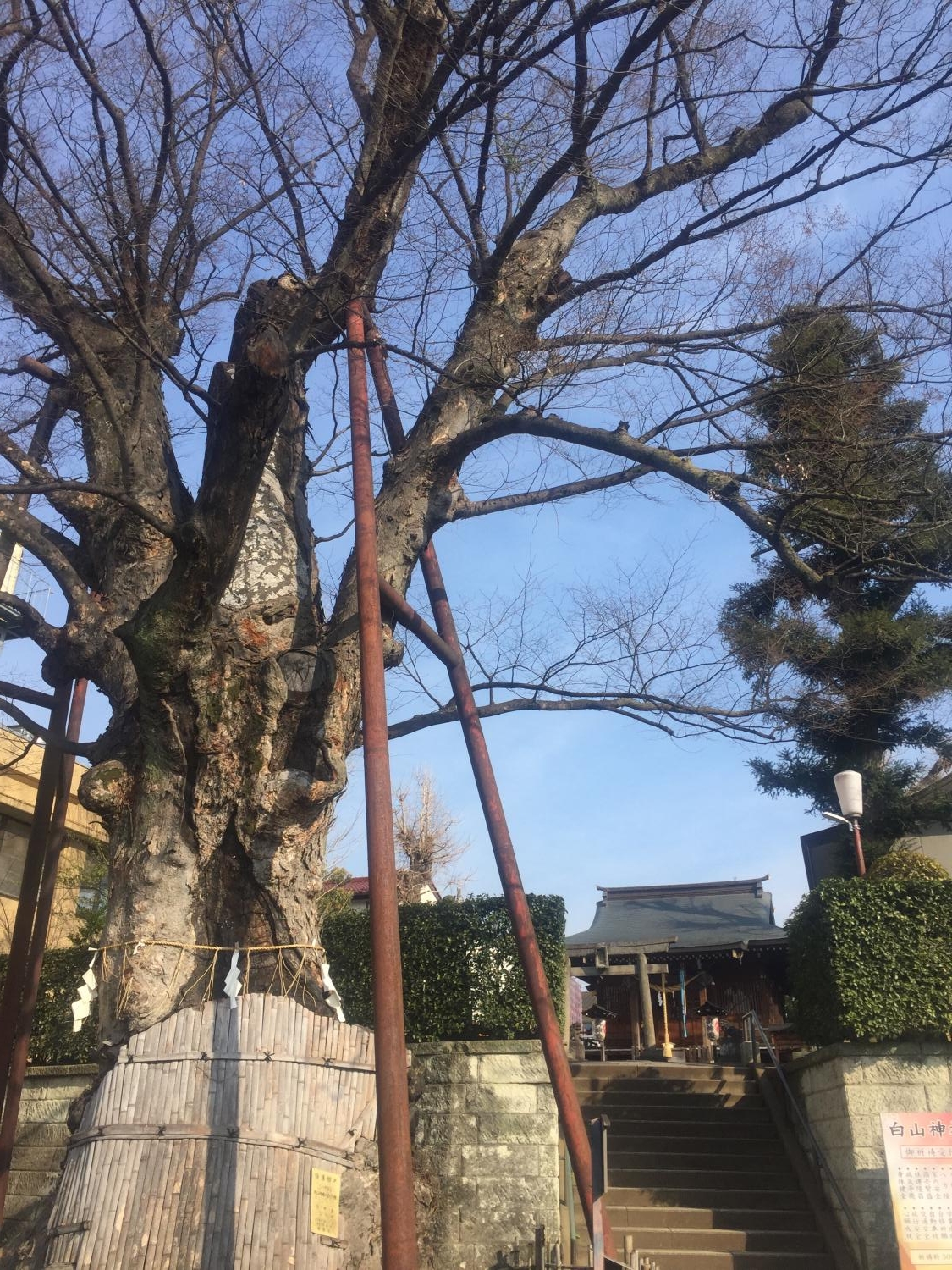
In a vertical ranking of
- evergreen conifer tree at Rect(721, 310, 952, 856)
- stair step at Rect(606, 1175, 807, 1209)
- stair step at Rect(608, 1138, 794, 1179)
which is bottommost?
stair step at Rect(606, 1175, 807, 1209)

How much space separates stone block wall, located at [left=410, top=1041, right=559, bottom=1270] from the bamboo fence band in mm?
1720

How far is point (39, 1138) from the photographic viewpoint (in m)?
7.61

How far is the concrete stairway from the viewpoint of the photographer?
692 cm

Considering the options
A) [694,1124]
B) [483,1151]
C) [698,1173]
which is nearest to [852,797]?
[698,1173]

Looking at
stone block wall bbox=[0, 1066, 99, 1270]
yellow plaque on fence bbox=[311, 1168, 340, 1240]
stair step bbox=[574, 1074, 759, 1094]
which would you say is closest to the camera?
yellow plaque on fence bbox=[311, 1168, 340, 1240]

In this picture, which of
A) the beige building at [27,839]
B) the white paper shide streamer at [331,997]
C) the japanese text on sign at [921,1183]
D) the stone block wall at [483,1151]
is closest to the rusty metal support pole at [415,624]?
the white paper shide streamer at [331,997]

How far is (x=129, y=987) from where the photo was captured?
4.29 meters

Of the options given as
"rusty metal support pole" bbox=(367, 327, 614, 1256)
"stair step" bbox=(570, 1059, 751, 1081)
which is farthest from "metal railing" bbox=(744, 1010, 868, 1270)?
"rusty metal support pole" bbox=(367, 327, 614, 1256)

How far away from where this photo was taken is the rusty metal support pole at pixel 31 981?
18.8 feet

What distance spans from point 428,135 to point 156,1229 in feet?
16.0

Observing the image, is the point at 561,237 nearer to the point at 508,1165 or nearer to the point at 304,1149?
the point at 304,1149

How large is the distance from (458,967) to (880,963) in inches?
119

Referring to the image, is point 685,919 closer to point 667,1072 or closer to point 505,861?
point 667,1072

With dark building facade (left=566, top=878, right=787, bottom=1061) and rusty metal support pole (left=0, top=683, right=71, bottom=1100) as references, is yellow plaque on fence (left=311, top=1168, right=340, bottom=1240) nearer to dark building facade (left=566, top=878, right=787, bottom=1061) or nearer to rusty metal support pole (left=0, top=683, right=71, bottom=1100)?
rusty metal support pole (left=0, top=683, right=71, bottom=1100)
